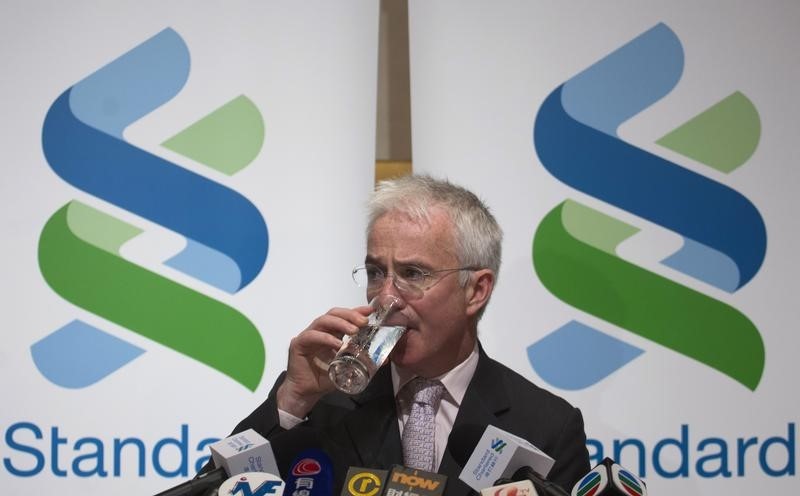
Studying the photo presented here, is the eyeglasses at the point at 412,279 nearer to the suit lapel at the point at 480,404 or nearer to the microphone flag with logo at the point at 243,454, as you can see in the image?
the suit lapel at the point at 480,404

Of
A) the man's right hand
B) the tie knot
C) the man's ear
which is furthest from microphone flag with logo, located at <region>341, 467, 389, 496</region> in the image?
the man's ear

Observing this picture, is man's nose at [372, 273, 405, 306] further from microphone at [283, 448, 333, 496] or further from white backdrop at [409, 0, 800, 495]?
white backdrop at [409, 0, 800, 495]

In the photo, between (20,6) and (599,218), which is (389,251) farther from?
(20,6)

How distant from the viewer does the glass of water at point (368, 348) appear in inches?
68.8

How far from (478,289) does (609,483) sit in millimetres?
830

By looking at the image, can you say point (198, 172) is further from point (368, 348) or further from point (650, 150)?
point (650, 150)

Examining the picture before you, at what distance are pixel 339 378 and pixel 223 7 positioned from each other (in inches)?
66.8

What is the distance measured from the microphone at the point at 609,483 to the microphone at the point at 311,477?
50 cm

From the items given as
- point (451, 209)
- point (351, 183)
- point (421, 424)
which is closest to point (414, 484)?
point (421, 424)

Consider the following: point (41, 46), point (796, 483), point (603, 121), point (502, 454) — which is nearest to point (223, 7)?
point (41, 46)

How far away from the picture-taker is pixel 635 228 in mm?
2998

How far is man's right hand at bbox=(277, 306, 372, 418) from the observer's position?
1.86m

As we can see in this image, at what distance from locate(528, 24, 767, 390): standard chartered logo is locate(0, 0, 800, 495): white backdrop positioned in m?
0.04

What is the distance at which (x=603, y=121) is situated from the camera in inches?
118
